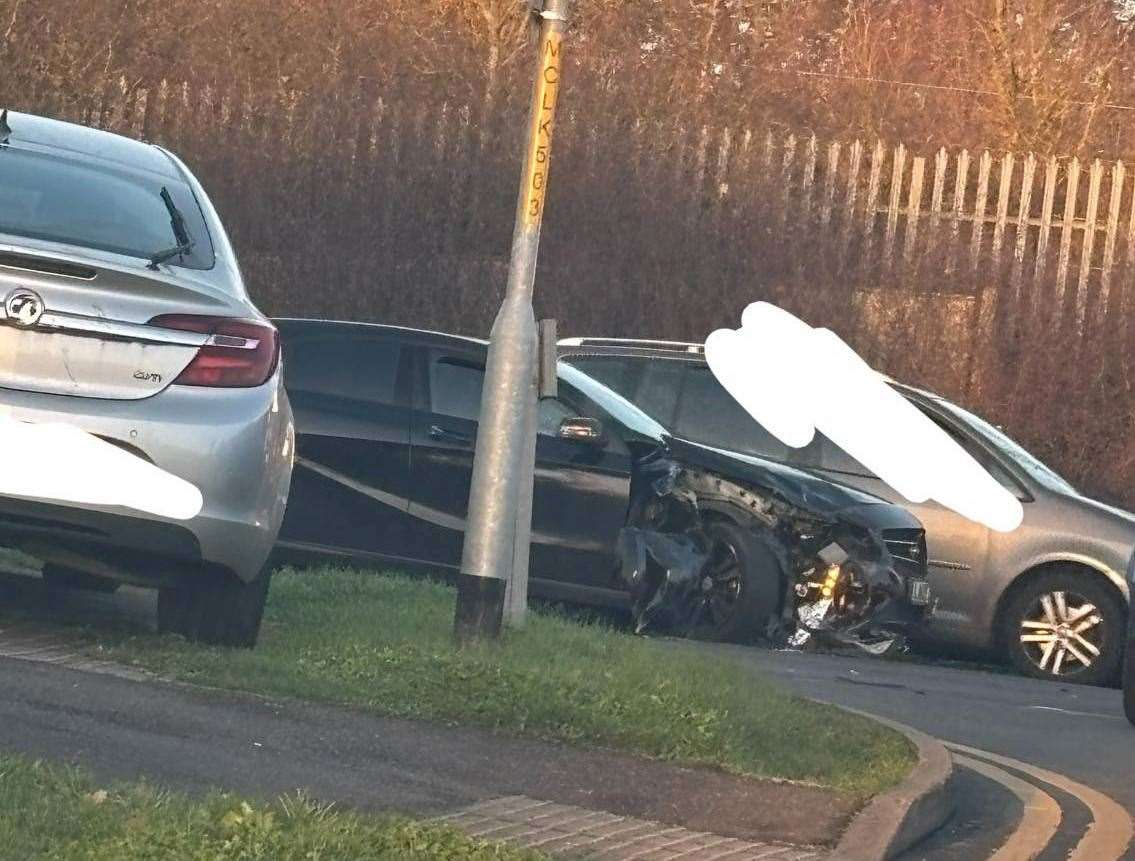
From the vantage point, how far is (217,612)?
25.3 ft

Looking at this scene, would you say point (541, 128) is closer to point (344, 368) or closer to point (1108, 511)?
point (344, 368)

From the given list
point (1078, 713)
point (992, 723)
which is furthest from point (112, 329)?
point (1078, 713)

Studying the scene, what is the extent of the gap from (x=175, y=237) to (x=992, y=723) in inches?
180

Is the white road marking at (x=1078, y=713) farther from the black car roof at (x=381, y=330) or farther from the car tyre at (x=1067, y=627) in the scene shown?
the black car roof at (x=381, y=330)

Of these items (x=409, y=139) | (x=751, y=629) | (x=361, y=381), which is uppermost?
(x=409, y=139)

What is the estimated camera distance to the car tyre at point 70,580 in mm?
9156

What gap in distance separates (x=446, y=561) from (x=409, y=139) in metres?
8.05

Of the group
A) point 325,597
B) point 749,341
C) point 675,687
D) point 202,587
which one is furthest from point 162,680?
point 749,341

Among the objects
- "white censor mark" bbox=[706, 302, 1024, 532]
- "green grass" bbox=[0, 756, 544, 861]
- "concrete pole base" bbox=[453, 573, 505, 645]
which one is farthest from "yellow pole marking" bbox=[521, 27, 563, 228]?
"white censor mark" bbox=[706, 302, 1024, 532]

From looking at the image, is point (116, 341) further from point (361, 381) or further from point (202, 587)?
point (361, 381)

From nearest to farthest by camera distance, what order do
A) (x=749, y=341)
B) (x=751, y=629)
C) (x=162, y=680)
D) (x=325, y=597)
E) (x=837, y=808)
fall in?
(x=837, y=808)
(x=162, y=680)
(x=325, y=597)
(x=751, y=629)
(x=749, y=341)

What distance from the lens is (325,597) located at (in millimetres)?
9969

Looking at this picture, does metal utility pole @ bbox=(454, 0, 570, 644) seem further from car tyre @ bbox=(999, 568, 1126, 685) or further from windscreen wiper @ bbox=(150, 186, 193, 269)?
car tyre @ bbox=(999, 568, 1126, 685)

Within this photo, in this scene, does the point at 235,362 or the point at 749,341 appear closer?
the point at 235,362
